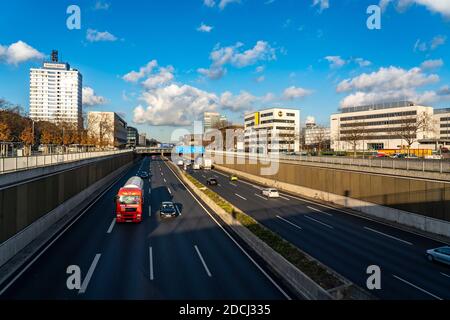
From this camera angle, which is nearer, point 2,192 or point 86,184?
point 2,192

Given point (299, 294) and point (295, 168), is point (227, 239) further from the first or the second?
point (295, 168)

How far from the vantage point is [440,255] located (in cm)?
1998

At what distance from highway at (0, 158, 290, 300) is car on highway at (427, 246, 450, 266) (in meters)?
11.4

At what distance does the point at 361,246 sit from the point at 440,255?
5037 mm

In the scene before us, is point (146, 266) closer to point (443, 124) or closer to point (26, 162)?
point (26, 162)

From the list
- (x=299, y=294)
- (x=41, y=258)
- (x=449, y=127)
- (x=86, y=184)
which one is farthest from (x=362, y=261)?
(x=449, y=127)

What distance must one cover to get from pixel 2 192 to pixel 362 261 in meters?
22.3

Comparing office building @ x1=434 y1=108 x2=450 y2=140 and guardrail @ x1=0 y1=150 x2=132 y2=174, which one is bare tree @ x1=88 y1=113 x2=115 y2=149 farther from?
office building @ x1=434 y1=108 x2=450 y2=140

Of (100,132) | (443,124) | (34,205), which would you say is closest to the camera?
(34,205)

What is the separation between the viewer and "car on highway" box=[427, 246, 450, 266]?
19.7m

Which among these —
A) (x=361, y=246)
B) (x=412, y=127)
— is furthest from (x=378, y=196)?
(x=412, y=127)

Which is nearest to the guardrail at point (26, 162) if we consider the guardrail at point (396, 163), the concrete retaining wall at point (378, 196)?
the concrete retaining wall at point (378, 196)

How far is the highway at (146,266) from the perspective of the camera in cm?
1513

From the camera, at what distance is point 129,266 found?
18.6 meters
